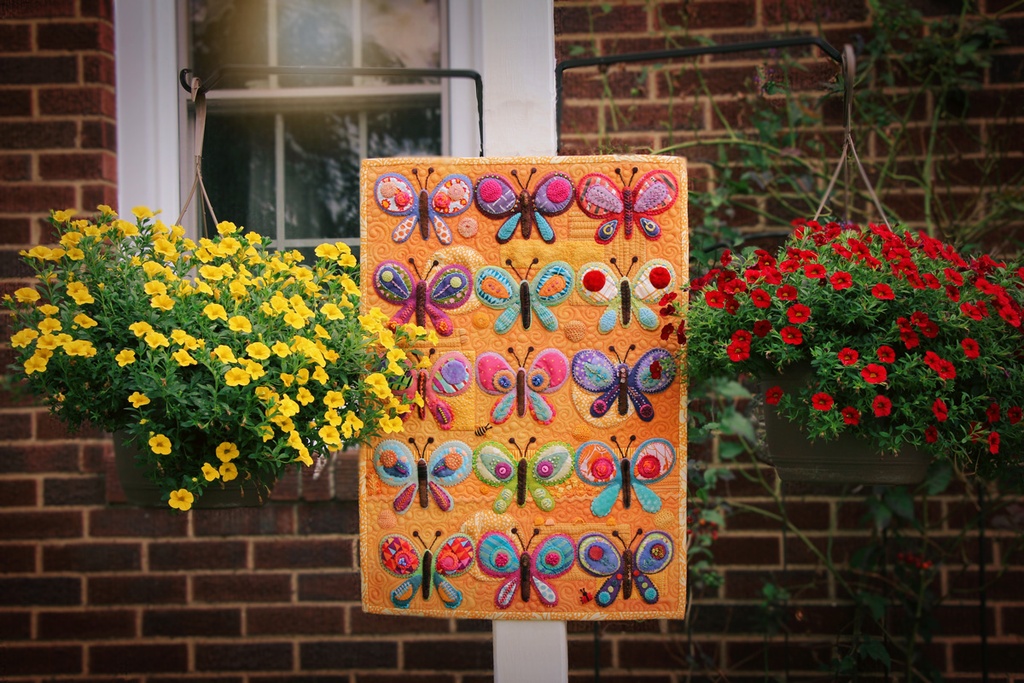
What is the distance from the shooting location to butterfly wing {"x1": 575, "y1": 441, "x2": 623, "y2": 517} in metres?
1.34

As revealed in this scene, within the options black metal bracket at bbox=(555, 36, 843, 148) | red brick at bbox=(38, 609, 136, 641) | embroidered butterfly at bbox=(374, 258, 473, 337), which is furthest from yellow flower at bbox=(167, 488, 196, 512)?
red brick at bbox=(38, 609, 136, 641)

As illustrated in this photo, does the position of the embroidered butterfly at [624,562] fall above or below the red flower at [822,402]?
below

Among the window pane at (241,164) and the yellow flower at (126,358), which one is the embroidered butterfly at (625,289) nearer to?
the yellow flower at (126,358)

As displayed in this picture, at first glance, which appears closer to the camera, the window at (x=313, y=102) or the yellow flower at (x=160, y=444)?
the yellow flower at (x=160, y=444)

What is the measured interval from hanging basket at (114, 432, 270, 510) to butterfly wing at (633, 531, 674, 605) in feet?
1.99

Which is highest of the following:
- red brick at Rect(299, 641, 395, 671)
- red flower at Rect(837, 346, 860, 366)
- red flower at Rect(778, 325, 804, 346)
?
red flower at Rect(778, 325, 804, 346)

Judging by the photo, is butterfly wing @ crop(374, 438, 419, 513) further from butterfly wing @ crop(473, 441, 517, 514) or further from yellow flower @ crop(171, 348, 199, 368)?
yellow flower @ crop(171, 348, 199, 368)

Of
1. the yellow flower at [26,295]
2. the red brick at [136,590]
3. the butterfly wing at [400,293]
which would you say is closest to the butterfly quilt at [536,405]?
the butterfly wing at [400,293]

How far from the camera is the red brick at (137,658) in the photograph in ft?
6.60

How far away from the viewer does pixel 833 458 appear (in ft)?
3.96

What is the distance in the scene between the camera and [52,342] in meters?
1.12

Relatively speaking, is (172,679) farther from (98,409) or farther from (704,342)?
(704,342)

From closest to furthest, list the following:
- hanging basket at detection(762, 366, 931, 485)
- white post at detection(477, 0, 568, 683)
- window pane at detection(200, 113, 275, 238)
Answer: hanging basket at detection(762, 366, 931, 485) → white post at detection(477, 0, 568, 683) → window pane at detection(200, 113, 275, 238)

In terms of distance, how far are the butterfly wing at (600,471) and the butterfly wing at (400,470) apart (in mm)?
273
